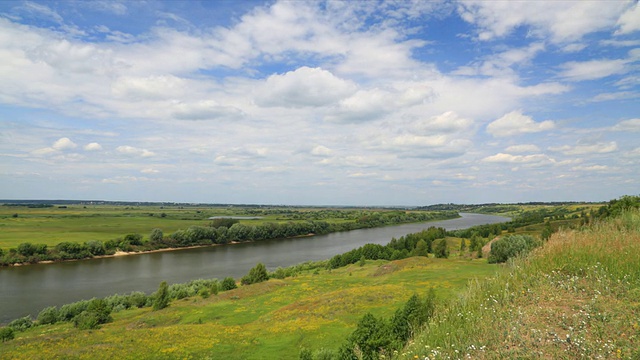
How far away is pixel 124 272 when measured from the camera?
61000 millimetres

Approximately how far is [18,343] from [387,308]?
25.9m

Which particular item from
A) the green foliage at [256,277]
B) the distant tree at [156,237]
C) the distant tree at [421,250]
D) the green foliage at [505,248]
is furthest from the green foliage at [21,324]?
the distant tree at [421,250]

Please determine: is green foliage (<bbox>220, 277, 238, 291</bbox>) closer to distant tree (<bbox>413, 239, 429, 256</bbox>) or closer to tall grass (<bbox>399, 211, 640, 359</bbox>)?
distant tree (<bbox>413, 239, 429, 256</bbox>)

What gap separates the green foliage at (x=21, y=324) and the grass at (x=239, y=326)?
1.01 metres

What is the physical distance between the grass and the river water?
13.4m

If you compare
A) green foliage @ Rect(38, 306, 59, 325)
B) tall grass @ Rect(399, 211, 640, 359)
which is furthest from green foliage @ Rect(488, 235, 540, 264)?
green foliage @ Rect(38, 306, 59, 325)

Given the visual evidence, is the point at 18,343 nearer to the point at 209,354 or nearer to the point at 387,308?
the point at 209,354

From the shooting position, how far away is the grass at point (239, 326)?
65.7ft

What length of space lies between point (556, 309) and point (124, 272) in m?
69.2

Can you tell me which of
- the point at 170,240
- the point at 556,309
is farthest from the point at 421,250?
the point at 170,240

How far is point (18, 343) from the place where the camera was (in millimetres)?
23125

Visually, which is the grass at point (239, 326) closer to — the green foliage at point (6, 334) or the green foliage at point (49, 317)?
the green foliage at point (6, 334)

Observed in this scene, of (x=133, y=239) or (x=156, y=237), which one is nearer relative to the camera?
(x=133, y=239)

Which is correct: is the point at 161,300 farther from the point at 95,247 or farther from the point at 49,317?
the point at 95,247
